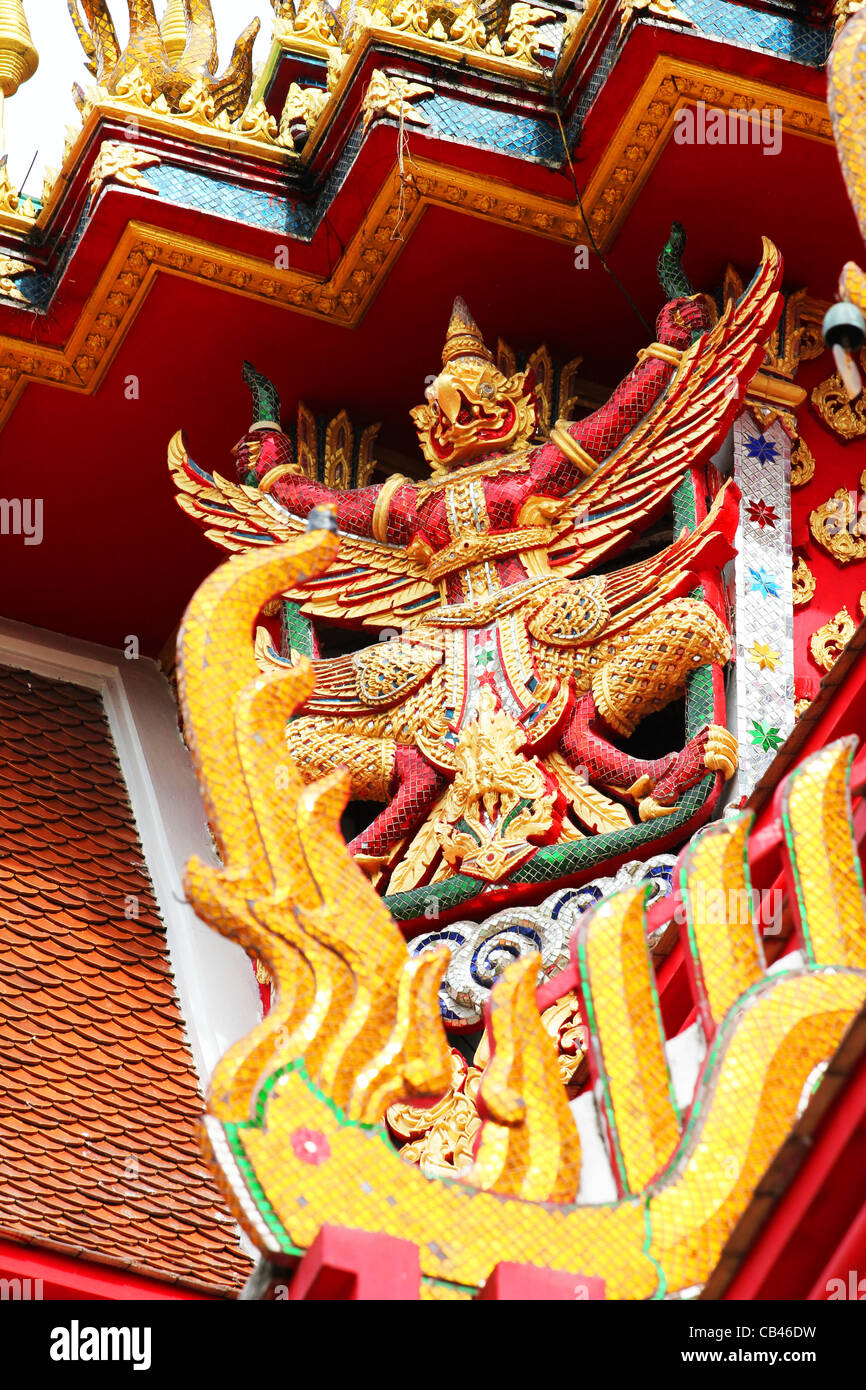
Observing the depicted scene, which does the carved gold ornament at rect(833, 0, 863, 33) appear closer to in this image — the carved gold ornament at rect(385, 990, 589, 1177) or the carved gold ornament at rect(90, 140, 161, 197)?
the carved gold ornament at rect(90, 140, 161, 197)

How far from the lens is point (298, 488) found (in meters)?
7.99

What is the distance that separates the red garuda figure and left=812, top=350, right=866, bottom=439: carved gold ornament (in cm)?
46

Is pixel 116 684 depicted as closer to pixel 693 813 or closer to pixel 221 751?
pixel 693 813

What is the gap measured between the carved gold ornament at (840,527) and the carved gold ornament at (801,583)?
0.10 metres

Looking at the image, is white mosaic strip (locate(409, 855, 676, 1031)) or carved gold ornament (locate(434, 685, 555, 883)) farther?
carved gold ornament (locate(434, 685, 555, 883))

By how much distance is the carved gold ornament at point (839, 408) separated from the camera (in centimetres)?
776

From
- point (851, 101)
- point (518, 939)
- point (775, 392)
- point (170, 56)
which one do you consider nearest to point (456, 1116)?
point (518, 939)

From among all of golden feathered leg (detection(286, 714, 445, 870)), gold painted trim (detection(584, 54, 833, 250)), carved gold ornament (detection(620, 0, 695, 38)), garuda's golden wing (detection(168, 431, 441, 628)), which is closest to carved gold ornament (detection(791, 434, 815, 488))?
gold painted trim (detection(584, 54, 833, 250))

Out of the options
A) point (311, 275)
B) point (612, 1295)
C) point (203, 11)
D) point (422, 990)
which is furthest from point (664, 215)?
point (612, 1295)

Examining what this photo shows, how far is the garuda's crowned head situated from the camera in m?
7.75

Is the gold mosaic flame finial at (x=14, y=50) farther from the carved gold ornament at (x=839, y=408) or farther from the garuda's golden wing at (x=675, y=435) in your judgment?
the carved gold ornament at (x=839, y=408)

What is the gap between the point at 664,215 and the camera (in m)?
7.91

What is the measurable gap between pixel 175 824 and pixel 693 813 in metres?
2.42

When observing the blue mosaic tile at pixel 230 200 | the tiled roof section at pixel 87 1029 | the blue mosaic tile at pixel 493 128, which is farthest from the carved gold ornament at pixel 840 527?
the tiled roof section at pixel 87 1029
